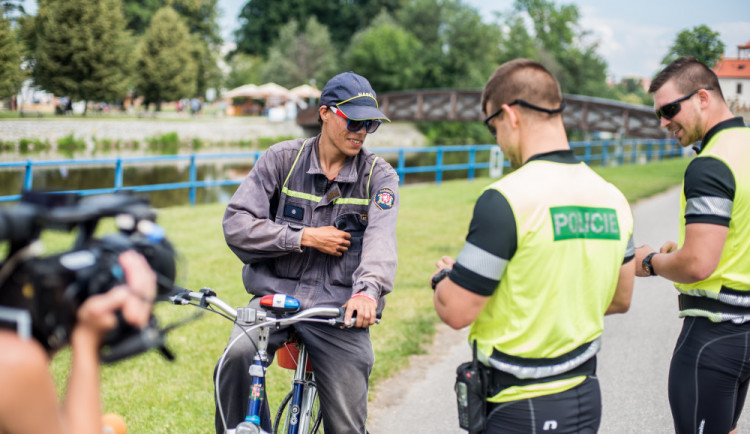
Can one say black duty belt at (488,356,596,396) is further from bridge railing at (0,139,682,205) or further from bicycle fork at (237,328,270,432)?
bridge railing at (0,139,682,205)

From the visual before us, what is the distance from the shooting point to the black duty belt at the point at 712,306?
9.02 feet

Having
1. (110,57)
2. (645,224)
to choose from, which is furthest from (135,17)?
(645,224)

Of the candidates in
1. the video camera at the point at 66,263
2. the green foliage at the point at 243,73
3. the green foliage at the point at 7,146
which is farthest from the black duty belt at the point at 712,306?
the green foliage at the point at 243,73

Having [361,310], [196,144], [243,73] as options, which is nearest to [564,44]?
Result: [243,73]

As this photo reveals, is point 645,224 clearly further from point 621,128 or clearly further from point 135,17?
point 135,17

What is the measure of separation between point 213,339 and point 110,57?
28623 millimetres

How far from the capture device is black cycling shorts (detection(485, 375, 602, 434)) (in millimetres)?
2113

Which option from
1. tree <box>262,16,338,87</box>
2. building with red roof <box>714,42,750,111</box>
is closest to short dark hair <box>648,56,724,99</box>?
building with red roof <box>714,42,750,111</box>

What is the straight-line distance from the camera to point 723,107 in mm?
2855

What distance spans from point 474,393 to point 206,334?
167 inches

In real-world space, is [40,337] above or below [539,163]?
below

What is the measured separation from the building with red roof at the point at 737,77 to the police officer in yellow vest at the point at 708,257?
2.79 ft

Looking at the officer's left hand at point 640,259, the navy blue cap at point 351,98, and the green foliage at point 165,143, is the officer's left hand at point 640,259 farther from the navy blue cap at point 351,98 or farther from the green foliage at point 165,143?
the green foliage at point 165,143

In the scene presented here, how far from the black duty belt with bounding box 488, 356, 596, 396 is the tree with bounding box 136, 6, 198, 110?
51.5m
